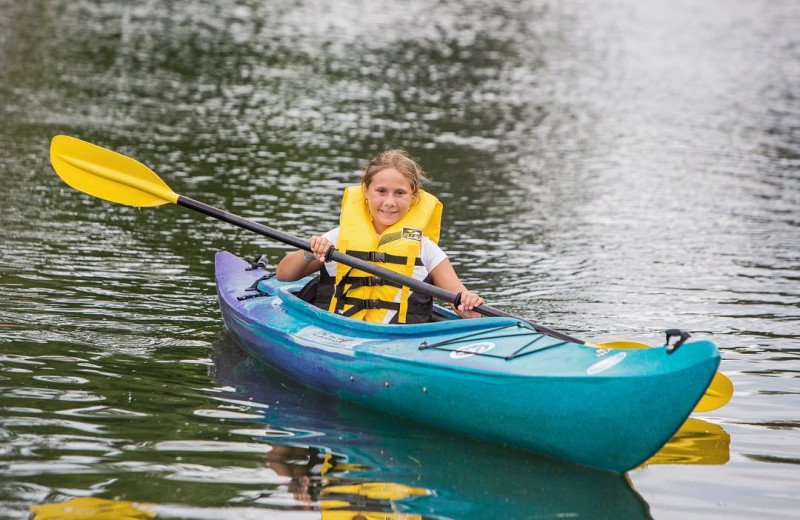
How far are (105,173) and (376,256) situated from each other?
2274 millimetres

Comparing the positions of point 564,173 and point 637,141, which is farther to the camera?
point 637,141

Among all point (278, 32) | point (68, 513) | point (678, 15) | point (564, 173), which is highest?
point (678, 15)

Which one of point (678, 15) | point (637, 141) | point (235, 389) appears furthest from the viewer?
point (678, 15)

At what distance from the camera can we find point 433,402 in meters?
5.48

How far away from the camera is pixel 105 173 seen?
747 centimetres

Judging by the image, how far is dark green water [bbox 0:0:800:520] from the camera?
193 inches

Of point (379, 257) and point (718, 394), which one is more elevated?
point (379, 257)

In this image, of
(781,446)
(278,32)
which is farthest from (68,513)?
(278,32)

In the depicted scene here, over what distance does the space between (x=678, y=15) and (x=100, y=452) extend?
1308 inches

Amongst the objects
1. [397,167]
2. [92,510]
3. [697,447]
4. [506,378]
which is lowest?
[92,510]

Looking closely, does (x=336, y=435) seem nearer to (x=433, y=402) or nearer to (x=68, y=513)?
(x=433, y=402)

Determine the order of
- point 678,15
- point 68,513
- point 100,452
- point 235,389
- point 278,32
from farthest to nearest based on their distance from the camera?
point 678,15
point 278,32
point 235,389
point 100,452
point 68,513

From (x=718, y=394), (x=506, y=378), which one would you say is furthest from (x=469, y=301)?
(x=718, y=394)

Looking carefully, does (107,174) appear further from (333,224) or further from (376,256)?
(333,224)
